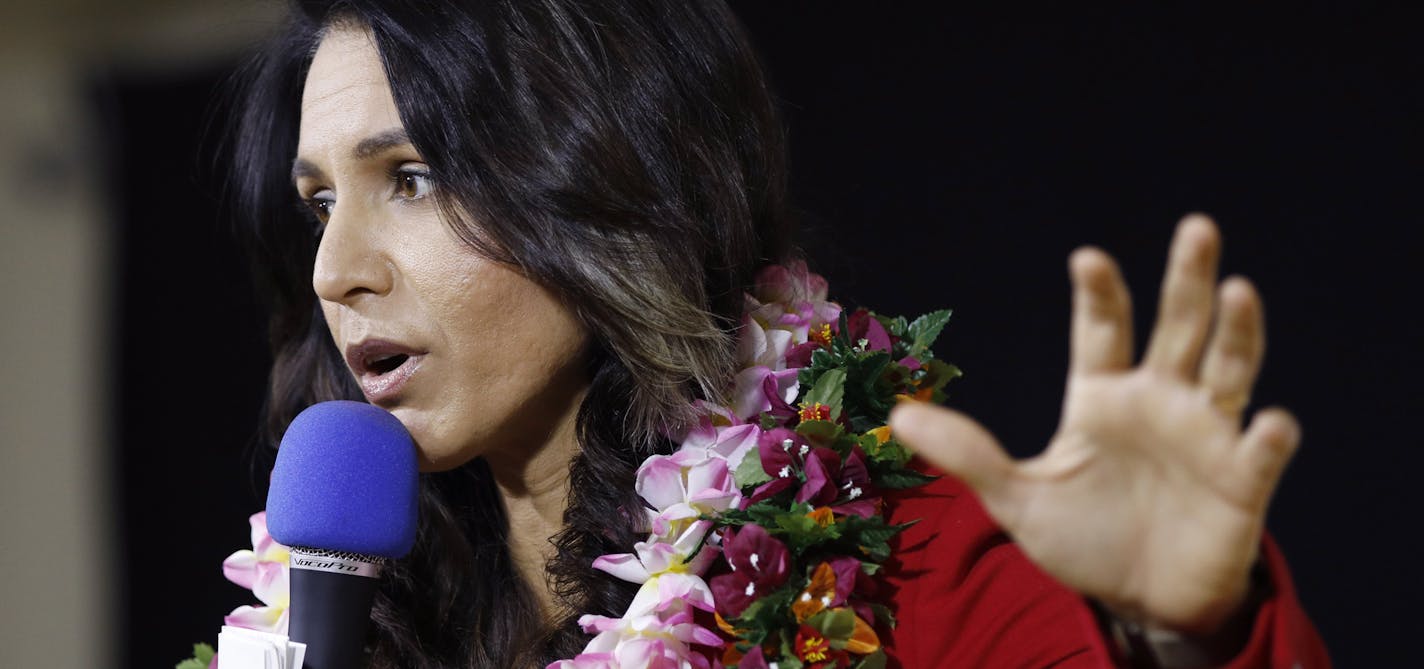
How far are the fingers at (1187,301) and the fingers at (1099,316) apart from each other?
0.07ft

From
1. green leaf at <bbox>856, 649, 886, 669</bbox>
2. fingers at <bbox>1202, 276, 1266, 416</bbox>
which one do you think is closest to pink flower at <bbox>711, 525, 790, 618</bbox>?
green leaf at <bbox>856, 649, 886, 669</bbox>

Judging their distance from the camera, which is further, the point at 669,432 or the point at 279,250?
the point at 279,250

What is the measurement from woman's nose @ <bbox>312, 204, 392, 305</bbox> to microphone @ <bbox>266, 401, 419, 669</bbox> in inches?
6.5

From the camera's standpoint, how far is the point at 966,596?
1.46 metres

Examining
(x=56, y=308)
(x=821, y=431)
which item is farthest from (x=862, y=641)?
(x=56, y=308)

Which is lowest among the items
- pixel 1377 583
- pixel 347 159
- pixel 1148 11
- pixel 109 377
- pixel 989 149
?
pixel 1377 583

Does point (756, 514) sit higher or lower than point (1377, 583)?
higher

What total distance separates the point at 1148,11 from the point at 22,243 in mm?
2909

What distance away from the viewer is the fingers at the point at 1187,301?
0.85 m

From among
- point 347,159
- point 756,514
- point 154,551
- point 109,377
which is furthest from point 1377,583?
point 109,377

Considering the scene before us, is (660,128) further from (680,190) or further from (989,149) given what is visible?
(989,149)

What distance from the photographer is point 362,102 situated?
159 cm

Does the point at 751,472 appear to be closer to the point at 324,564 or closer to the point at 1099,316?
the point at 324,564

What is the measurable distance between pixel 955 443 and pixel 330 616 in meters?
0.61
